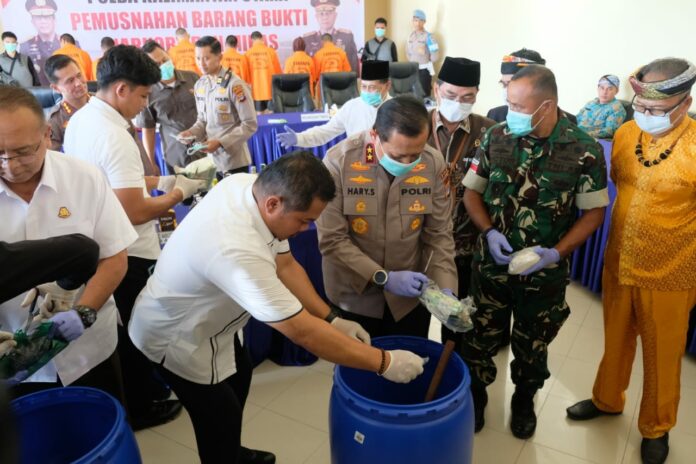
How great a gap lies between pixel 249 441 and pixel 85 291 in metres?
0.99

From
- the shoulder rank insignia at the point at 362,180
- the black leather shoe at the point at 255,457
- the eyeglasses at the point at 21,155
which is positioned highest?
the eyeglasses at the point at 21,155

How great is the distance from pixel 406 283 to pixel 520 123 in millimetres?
643

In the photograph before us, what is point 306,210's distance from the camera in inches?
44.4

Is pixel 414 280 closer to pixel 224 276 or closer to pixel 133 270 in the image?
pixel 224 276

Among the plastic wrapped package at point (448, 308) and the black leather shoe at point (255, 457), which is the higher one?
the plastic wrapped package at point (448, 308)

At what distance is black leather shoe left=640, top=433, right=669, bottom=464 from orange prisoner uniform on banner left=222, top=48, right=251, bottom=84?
20.9 feet

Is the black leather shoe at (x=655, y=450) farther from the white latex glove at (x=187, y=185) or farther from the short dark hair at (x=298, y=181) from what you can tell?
the white latex glove at (x=187, y=185)

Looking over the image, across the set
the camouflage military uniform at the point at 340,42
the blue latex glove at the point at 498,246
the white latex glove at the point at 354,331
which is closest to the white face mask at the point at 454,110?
the blue latex glove at the point at 498,246

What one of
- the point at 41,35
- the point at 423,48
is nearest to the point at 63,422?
the point at 41,35

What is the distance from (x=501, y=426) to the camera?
195 centimetres

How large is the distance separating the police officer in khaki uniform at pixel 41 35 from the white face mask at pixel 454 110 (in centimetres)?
695

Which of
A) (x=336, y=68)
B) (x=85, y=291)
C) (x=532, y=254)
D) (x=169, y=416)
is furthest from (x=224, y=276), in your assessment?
(x=336, y=68)

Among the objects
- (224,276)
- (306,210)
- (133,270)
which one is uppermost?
(306,210)

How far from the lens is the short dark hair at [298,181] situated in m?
1.10
